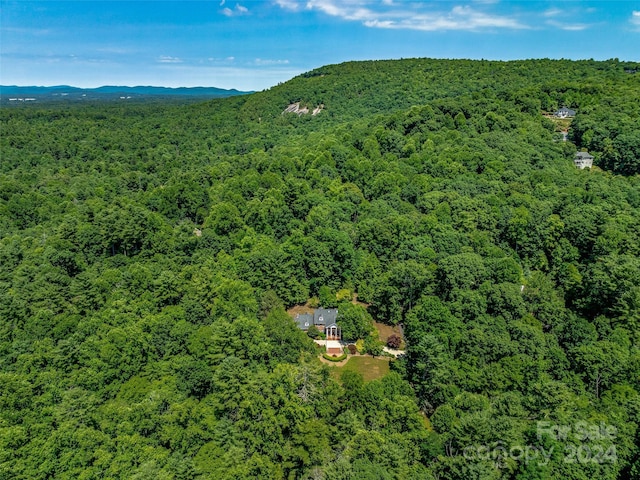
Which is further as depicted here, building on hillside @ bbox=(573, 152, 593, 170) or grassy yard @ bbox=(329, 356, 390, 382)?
building on hillside @ bbox=(573, 152, 593, 170)

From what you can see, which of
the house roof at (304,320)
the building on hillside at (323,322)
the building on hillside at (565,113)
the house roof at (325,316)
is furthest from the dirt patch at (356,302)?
the building on hillside at (565,113)

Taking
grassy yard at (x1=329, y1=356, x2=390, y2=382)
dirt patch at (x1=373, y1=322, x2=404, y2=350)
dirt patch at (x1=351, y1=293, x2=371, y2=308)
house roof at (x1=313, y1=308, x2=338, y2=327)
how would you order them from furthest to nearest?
1. dirt patch at (x1=351, y1=293, x2=371, y2=308)
2. dirt patch at (x1=373, y1=322, x2=404, y2=350)
3. house roof at (x1=313, y1=308, x2=338, y2=327)
4. grassy yard at (x1=329, y1=356, x2=390, y2=382)

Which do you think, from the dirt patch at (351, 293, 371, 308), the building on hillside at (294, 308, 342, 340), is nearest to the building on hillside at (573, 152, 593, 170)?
the dirt patch at (351, 293, 371, 308)

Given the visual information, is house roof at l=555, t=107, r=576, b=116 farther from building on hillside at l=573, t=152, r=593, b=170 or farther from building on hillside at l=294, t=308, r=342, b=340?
building on hillside at l=294, t=308, r=342, b=340

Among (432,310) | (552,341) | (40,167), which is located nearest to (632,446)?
(552,341)

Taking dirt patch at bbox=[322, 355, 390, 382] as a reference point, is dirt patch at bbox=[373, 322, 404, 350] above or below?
above

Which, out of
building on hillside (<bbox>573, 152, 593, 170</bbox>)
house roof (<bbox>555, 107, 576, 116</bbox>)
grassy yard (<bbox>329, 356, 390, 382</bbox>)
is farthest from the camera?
house roof (<bbox>555, 107, 576, 116</bbox>)

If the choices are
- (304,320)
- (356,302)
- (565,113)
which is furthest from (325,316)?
(565,113)

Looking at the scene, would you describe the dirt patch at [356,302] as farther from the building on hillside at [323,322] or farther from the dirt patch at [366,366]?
the dirt patch at [366,366]

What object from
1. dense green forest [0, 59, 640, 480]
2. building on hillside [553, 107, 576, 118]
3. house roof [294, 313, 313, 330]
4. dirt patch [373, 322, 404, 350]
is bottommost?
dirt patch [373, 322, 404, 350]
